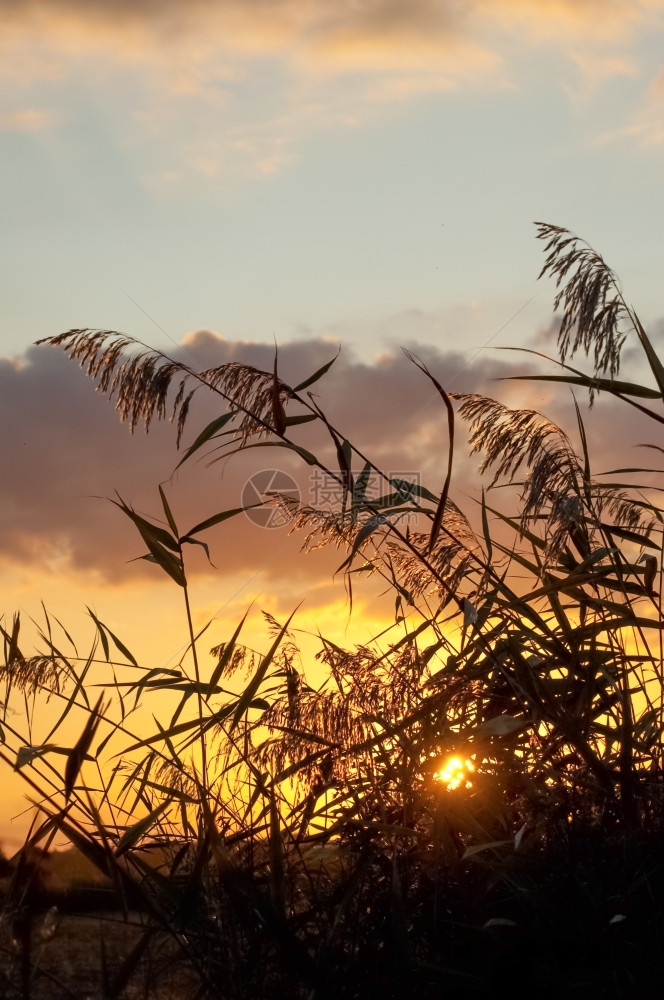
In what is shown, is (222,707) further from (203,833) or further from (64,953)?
(64,953)

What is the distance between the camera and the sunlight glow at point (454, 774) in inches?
97.0

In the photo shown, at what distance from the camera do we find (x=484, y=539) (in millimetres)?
2809

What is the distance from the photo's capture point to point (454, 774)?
247cm

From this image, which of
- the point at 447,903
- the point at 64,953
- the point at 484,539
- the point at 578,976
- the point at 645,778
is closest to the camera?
the point at 578,976

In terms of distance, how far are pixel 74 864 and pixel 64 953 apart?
1.07 feet

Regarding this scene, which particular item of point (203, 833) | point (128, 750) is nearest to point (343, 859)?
point (203, 833)

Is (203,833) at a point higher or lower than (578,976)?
higher

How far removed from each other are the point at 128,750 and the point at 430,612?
0.85 metres

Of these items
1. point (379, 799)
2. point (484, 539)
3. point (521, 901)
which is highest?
point (484, 539)

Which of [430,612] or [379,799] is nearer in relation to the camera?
[379,799]

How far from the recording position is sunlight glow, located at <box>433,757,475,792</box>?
246 centimetres

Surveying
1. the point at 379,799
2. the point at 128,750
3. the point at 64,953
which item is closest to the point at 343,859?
the point at 379,799

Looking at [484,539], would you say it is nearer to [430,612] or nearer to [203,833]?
[430,612]

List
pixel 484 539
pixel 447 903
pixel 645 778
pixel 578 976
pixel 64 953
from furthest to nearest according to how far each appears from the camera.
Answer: pixel 484 539, pixel 64 953, pixel 645 778, pixel 447 903, pixel 578 976
